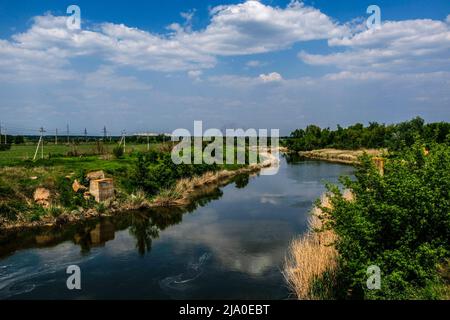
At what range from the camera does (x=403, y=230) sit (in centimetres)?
955

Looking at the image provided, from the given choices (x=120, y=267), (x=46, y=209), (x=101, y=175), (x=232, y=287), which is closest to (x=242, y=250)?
(x=232, y=287)

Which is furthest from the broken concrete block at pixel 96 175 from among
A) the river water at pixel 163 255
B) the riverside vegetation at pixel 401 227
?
the riverside vegetation at pixel 401 227

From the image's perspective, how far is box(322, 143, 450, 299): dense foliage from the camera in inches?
348

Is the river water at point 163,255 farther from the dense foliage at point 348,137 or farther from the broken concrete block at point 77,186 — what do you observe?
the dense foliage at point 348,137

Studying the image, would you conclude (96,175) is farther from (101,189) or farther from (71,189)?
(101,189)

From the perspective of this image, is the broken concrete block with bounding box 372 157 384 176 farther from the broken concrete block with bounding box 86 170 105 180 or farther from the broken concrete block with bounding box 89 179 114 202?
the broken concrete block with bounding box 86 170 105 180

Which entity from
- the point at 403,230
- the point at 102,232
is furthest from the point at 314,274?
the point at 102,232

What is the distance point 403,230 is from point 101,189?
1897cm

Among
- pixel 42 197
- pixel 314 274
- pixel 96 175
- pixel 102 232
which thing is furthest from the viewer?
pixel 96 175

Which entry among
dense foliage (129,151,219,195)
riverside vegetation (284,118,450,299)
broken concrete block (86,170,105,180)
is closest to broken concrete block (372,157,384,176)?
riverside vegetation (284,118,450,299)

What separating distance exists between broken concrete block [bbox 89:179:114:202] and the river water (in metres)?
1.84

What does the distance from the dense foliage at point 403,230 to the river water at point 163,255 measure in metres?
3.84

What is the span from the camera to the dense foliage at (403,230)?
8828 mm

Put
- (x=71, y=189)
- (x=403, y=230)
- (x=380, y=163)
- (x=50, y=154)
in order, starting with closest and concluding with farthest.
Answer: (x=403, y=230) → (x=380, y=163) → (x=71, y=189) → (x=50, y=154)
